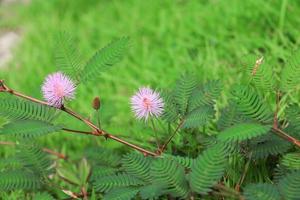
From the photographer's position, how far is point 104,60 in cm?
166

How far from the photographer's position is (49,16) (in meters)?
4.25

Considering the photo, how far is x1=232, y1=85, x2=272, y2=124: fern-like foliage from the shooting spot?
1445 millimetres

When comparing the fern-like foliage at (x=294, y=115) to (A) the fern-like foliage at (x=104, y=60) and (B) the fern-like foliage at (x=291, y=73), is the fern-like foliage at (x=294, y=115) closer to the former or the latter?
(B) the fern-like foliage at (x=291, y=73)

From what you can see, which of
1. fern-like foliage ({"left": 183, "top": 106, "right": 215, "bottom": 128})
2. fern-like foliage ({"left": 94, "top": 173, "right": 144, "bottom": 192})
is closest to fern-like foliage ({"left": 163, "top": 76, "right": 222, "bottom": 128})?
fern-like foliage ({"left": 183, "top": 106, "right": 215, "bottom": 128})

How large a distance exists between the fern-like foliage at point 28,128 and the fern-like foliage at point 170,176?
1.00 ft

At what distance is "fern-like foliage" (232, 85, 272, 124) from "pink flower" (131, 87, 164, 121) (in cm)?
22

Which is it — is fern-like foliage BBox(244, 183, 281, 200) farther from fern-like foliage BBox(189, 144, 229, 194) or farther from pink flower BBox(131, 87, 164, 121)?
pink flower BBox(131, 87, 164, 121)

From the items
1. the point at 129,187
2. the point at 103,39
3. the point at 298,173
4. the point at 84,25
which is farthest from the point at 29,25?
the point at 298,173

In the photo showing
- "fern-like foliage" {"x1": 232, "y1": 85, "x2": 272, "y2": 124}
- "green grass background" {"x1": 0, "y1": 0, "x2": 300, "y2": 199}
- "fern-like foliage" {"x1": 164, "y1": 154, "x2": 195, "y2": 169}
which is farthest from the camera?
"green grass background" {"x1": 0, "y1": 0, "x2": 300, "y2": 199}

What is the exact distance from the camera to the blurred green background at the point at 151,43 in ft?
8.84

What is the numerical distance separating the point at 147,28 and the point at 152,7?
0.77 ft

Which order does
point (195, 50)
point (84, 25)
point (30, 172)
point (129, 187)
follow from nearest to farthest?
point (129, 187), point (30, 172), point (195, 50), point (84, 25)

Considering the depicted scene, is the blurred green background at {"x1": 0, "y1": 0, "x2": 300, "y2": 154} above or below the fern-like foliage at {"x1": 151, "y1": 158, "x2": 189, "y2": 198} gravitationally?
above

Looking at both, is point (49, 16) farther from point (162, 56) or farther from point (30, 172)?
point (30, 172)
